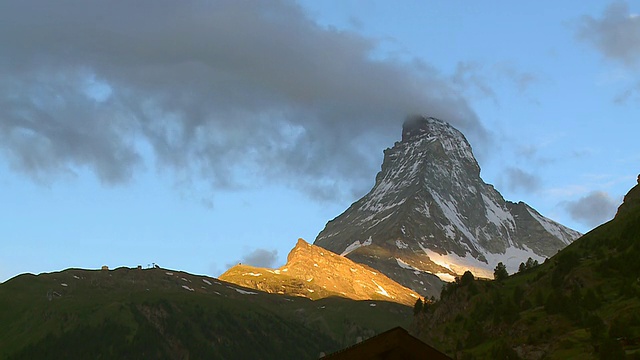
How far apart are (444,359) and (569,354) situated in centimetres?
19824

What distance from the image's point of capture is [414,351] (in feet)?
34.3

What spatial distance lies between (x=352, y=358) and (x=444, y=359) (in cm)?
116

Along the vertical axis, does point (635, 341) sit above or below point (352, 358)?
above

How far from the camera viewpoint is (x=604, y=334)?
19888cm

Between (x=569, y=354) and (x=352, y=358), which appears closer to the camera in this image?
(x=352, y=358)

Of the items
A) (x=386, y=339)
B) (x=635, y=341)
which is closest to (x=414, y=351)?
(x=386, y=339)

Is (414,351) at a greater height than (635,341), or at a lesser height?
lesser

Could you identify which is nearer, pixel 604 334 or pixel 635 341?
pixel 635 341

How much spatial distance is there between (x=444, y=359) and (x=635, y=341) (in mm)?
193532

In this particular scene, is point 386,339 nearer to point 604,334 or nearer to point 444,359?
point 444,359

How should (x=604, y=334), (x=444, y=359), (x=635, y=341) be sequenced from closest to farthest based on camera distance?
(x=444, y=359)
(x=635, y=341)
(x=604, y=334)

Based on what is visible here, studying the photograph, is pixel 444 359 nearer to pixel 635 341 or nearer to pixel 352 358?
pixel 352 358

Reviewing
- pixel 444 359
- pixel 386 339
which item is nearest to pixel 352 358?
pixel 386 339

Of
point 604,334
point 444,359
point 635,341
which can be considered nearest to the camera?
point 444,359
